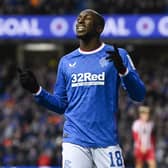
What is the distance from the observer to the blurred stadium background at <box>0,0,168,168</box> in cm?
1723

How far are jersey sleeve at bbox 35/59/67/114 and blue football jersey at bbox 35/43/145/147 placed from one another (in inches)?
4.7

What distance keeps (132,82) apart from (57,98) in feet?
2.25

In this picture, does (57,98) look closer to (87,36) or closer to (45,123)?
(87,36)

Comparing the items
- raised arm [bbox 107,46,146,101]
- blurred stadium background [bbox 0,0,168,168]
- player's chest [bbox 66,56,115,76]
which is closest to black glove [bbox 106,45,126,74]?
raised arm [bbox 107,46,146,101]

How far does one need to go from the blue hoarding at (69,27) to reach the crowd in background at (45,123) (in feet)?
5.32

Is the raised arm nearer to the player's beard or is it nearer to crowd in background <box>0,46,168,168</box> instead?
the player's beard

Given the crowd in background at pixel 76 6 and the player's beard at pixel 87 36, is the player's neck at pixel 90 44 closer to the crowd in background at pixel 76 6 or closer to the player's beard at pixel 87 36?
the player's beard at pixel 87 36

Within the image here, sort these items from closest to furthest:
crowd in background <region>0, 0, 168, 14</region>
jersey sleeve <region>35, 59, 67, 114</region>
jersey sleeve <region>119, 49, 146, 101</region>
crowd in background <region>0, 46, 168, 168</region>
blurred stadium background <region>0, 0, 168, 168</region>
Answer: jersey sleeve <region>119, 49, 146, 101</region> < jersey sleeve <region>35, 59, 67, 114</region> < crowd in background <region>0, 46, 168, 168</region> < blurred stadium background <region>0, 0, 168, 168</region> < crowd in background <region>0, 0, 168, 14</region>

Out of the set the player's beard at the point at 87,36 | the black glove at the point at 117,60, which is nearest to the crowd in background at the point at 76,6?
the player's beard at the point at 87,36

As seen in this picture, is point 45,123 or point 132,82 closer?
point 132,82

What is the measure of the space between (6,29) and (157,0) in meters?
4.42

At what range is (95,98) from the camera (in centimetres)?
510

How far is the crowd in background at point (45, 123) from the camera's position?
16.9 m

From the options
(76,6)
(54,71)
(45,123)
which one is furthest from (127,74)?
(54,71)
